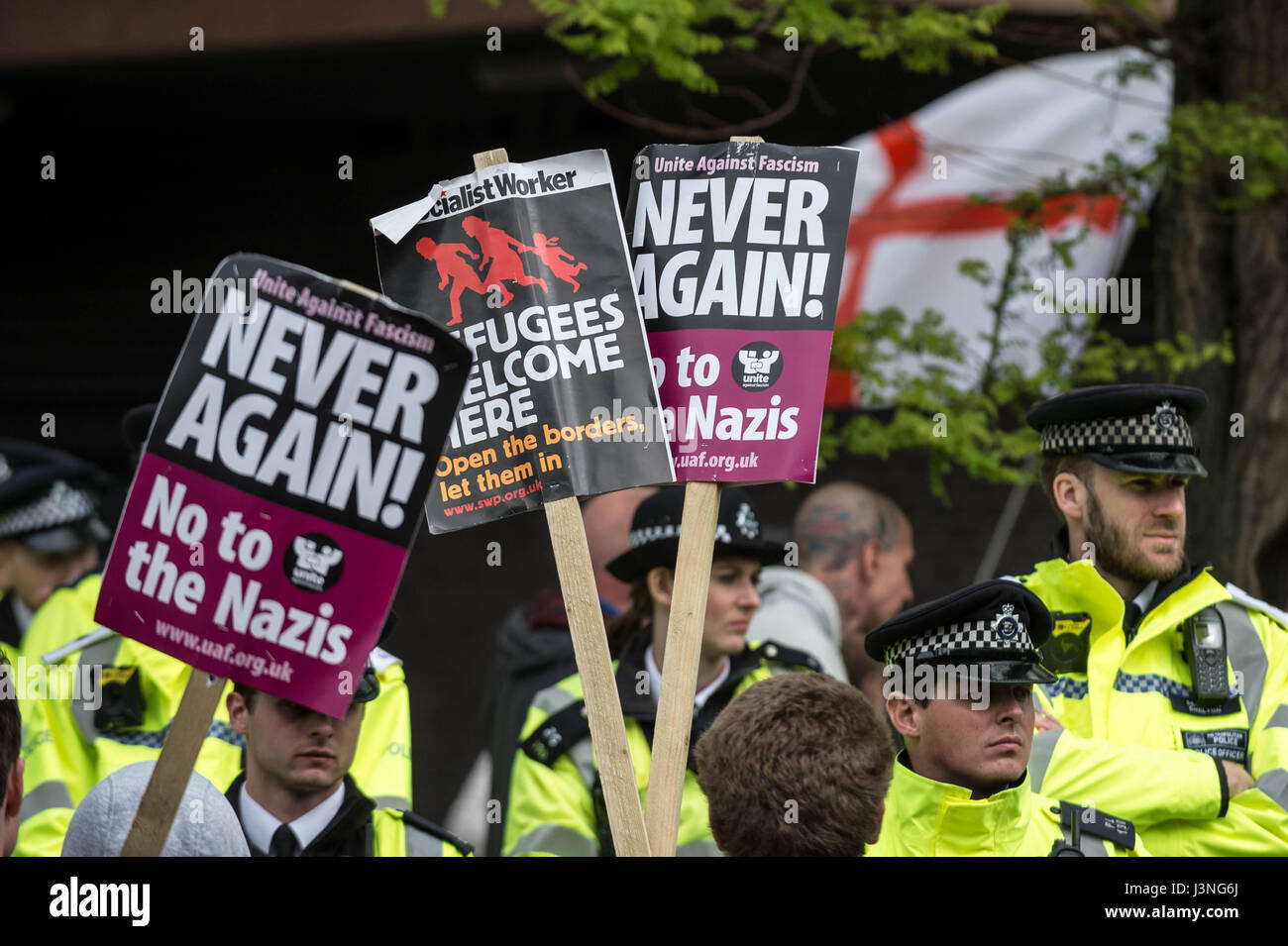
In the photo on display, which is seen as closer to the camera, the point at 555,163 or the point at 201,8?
the point at 555,163

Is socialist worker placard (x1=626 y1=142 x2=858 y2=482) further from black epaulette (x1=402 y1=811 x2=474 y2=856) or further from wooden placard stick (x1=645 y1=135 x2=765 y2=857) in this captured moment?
black epaulette (x1=402 y1=811 x2=474 y2=856)

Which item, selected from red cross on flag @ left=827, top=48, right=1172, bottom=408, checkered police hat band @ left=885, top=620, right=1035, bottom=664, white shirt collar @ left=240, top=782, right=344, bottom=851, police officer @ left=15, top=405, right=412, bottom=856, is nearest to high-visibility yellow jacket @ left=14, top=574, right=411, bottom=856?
police officer @ left=15, top=405, right=412, bottom=856

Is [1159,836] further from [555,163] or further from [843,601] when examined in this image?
[843,601]

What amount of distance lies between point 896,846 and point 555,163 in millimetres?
1471

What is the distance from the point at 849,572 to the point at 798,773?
11.7 feet

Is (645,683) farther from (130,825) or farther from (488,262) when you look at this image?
(130,825)

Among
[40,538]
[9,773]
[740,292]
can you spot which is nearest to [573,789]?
[740,292]

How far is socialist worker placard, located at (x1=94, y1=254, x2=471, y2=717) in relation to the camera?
2.48 m

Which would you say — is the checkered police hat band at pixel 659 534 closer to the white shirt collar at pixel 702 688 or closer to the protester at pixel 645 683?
the protester at pixel 645 683

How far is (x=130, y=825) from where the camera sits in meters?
2.43

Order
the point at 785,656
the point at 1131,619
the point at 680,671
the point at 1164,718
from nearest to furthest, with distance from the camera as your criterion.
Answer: the point at 680,671 → the point at 1164,718 → the point at 1131,619 → the point at 785,656
